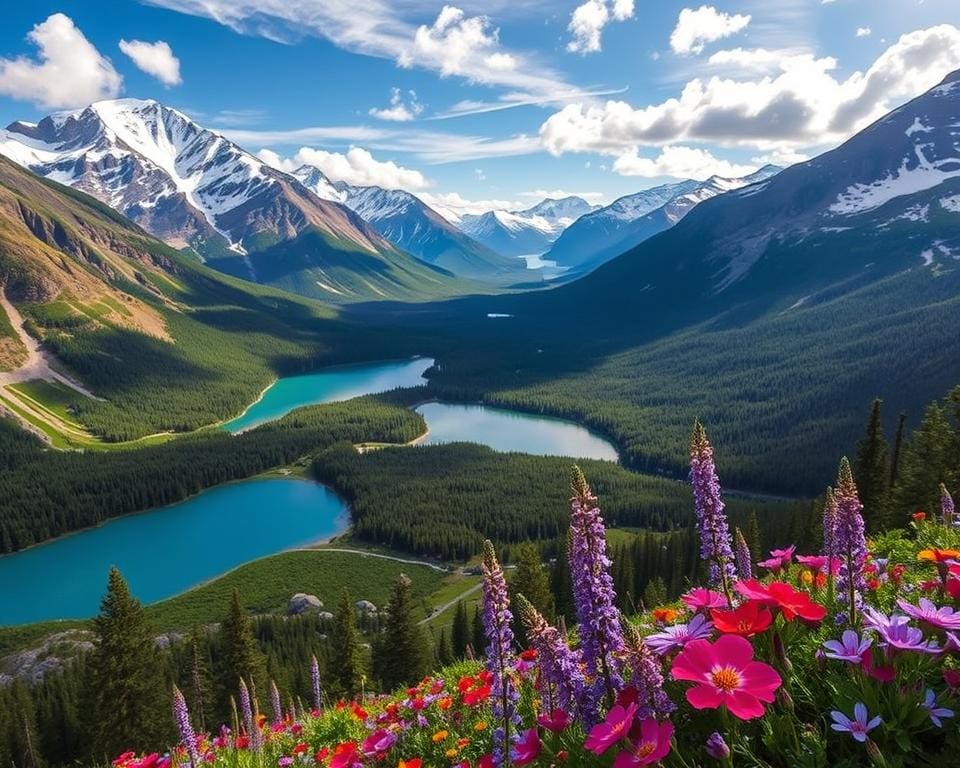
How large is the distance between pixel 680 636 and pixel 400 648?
40351 millimetres

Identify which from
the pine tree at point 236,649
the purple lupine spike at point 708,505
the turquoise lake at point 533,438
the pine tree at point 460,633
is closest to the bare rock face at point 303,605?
the pine tree at point 460,633

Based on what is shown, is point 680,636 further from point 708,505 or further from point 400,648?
point 400,648

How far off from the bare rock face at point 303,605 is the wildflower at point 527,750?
7988cm

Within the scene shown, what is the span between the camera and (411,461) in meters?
150

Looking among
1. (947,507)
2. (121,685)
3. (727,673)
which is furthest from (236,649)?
(727,673)

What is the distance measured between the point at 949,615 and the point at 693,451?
220 cm

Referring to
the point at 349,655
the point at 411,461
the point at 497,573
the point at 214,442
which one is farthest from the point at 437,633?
the point at 214,442

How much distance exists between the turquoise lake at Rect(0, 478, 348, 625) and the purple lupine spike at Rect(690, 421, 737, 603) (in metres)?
103

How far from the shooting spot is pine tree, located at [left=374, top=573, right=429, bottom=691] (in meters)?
40.5

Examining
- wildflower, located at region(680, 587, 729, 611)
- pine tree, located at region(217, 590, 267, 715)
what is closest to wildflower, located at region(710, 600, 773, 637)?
wildflower, located at region(680, 587, 729, 611)

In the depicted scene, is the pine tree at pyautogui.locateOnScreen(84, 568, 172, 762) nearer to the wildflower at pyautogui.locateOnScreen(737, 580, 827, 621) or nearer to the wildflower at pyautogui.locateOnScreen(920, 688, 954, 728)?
the wildflower at pyautogui.locateOnScreen(737, 580, 827, 621)

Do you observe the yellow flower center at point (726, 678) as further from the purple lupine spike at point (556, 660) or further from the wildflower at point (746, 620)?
the purple lupine spike at point (556, 660)

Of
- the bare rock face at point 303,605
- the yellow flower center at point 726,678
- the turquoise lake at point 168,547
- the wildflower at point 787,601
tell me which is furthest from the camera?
the turquoise lake at point 168,547

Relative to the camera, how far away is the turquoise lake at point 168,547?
93.9 meters
